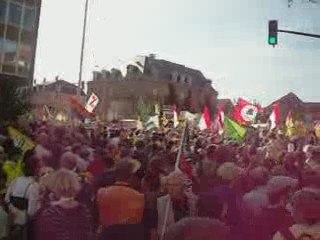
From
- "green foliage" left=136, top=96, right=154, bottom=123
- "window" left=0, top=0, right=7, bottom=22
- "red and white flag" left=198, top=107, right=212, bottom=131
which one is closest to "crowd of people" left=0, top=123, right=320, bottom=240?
"red and white flag" left=198, top=107, right=212, bottom=131

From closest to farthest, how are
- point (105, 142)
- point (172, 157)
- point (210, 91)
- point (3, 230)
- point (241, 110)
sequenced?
1. point (3, 230)
2. point (172, 157)
3. point (105, 142)
4. point (210, 91)
5. point (241, 110)

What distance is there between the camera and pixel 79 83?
17875 mm

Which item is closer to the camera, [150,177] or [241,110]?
[150,177]

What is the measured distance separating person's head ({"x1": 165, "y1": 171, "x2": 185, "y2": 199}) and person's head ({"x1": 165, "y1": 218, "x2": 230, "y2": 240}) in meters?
2.19

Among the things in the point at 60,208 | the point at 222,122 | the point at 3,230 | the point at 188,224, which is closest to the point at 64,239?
the point at 60,208

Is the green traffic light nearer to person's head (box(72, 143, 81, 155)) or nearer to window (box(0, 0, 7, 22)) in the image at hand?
person's head (box(72, 143, 81, 155))

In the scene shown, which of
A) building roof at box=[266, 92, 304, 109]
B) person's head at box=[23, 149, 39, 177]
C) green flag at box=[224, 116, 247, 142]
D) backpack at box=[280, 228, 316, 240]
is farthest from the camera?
building roof at box=[266, 92, 304, 109]

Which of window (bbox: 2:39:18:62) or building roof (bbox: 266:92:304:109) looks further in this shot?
window (bbox: 2:39:18:62)

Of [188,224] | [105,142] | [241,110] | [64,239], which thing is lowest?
[64,239]

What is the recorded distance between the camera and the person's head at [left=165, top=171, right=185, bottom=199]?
18.2 feet

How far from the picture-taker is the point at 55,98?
810 inches

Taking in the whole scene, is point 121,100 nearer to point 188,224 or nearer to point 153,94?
point 153,94

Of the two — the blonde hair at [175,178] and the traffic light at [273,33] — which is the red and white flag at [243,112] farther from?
the blonde hair at [175,178]

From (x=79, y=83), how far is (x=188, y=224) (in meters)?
14.9
